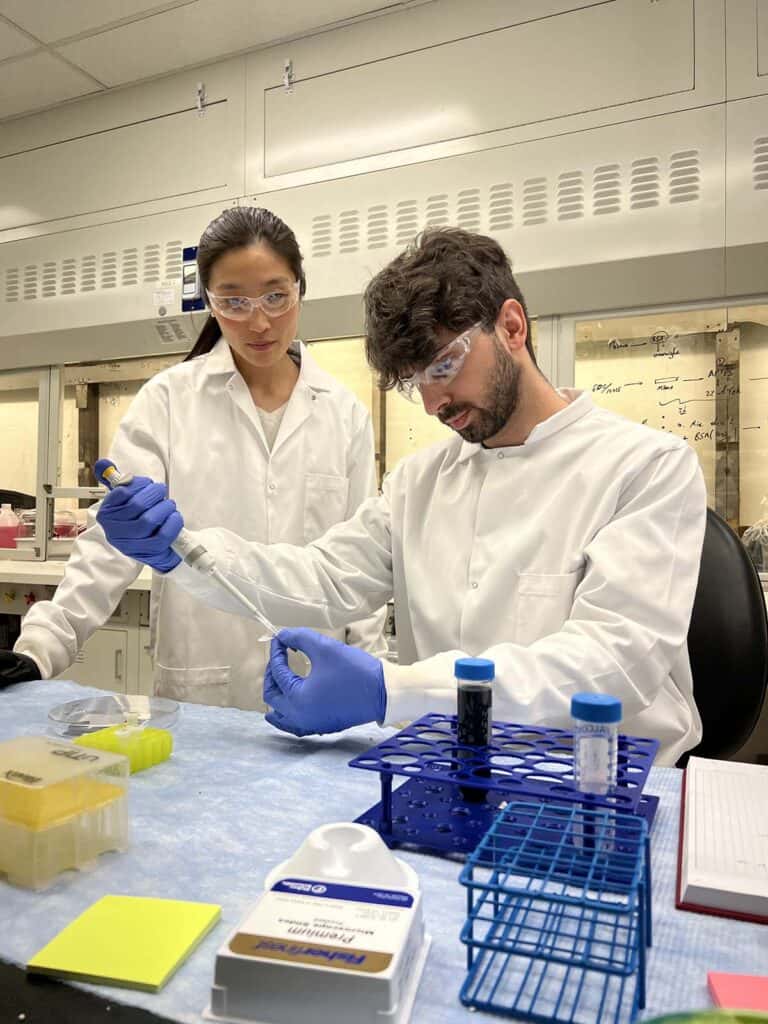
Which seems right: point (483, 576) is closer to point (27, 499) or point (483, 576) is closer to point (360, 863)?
point (360, 863)

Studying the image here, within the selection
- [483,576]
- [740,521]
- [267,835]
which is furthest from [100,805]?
[740,521]

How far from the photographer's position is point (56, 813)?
0.82 m

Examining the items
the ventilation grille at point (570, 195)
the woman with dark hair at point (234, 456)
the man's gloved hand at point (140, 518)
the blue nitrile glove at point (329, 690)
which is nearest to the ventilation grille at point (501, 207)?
the ventilation grille at point (570, 195)

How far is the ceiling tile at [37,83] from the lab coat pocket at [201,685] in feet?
8.78

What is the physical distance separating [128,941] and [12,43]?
11.4ft

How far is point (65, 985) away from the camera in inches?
24.8

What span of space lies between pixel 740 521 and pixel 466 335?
1605 millimetres

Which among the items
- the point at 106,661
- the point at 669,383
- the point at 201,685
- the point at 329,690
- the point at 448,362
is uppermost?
the point at 669,383

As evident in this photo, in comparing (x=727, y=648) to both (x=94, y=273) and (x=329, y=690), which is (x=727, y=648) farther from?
(x=94, y=273)

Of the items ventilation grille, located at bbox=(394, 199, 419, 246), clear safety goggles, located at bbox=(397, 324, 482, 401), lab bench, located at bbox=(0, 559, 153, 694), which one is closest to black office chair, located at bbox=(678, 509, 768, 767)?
clear safety goggles, located at bbox=(397, 324, 482, 401)

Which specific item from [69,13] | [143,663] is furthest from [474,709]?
[69,13]

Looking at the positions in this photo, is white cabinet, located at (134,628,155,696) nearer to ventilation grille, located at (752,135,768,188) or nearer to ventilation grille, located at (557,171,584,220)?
ventilation grille, located at (557,171,584,220)

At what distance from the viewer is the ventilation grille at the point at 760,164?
2279mm

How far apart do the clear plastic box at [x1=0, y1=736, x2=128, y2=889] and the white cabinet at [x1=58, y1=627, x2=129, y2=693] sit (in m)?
2.20
